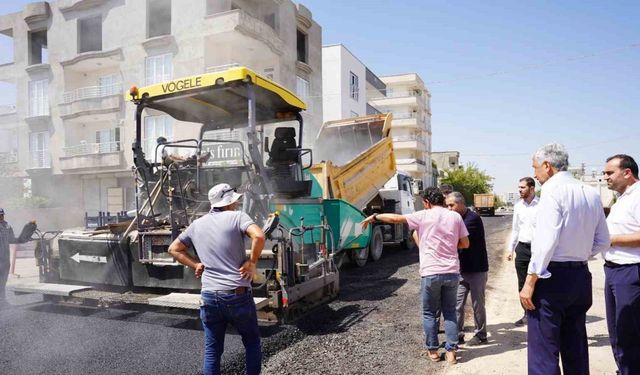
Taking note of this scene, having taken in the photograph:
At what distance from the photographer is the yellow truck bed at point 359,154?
8695 mm

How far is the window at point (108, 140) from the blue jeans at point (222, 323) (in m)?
19.8

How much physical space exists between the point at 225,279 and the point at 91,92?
878 inches

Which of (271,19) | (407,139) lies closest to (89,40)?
(271,19)

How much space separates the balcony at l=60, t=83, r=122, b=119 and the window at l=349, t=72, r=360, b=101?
1494 centimetres

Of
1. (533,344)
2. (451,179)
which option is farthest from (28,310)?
(451,179)

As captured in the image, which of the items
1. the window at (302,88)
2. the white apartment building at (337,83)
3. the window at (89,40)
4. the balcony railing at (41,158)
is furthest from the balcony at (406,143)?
the balcony railing at (41,158)

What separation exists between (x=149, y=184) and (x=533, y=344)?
4535 millimetres

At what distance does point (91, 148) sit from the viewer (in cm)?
2111

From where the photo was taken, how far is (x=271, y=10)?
2012cm

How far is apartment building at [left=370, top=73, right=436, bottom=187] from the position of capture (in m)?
44.9

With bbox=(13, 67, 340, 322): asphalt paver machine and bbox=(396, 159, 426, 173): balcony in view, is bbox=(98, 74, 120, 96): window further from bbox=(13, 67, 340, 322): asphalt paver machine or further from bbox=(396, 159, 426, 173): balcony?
bbox=(396, 159, 426, 173): balcony

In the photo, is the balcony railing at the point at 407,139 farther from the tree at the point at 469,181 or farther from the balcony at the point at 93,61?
the balcony at the point at 93,61

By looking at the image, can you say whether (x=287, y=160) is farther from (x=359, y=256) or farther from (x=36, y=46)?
(x=36, y=46)

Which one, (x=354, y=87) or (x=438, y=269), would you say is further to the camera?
(x=354, y=87)
